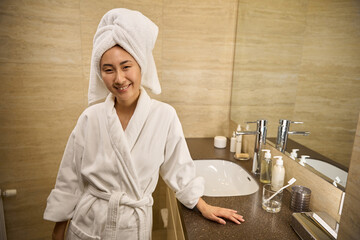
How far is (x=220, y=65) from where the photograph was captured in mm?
1813

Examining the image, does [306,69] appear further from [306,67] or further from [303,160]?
[303,160]

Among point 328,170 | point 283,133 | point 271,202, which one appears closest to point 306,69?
point 283,133

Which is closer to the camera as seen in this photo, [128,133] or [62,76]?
[128,133]

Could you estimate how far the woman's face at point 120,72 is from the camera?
854 mm

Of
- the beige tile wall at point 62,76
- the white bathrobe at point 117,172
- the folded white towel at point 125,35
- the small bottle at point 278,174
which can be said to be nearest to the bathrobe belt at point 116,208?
the white bathrobe at point 117,172

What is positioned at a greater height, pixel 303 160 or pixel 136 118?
pixel 136 118

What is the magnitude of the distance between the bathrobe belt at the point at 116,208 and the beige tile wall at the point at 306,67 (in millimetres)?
780

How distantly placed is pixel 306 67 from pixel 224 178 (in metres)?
0.80

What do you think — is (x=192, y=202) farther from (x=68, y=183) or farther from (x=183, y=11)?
(x=183, y=11)

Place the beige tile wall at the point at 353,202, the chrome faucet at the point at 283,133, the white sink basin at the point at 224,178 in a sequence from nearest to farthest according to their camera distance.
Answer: the beige tile wall at the point at 353,202 → the chrome faucet at the point at 283,133 → the white sink basin at the point at 224,178

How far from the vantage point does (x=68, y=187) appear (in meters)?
1.00

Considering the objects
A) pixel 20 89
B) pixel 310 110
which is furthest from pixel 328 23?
pixel 20 89

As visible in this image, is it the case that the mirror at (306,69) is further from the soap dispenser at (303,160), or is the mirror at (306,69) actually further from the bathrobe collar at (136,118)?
the bathrobe collar at (136,118)

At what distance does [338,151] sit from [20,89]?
184 centimetres
